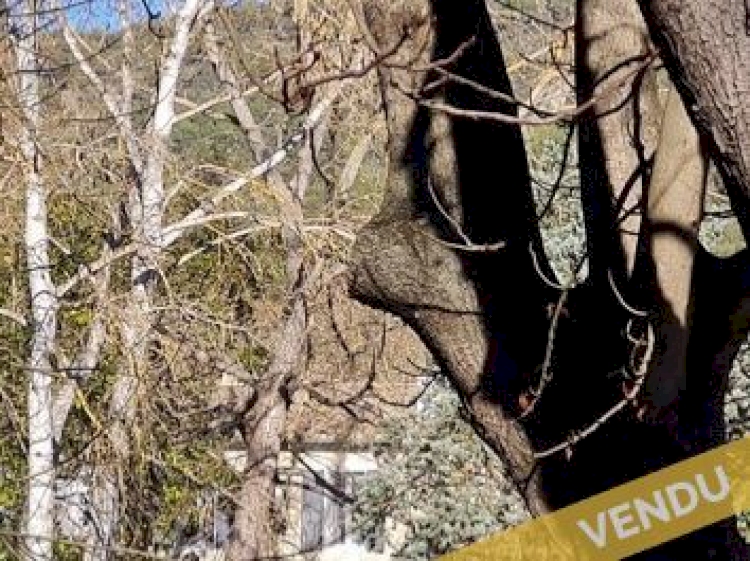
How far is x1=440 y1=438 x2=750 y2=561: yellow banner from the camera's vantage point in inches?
148

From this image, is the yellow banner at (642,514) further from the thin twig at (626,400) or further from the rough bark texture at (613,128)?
the rough bark texture at (613,128)

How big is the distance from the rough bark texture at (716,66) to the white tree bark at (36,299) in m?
7.28

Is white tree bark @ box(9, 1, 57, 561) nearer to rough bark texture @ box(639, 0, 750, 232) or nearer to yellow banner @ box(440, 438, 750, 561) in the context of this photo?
yellow banner @ box(440, 438, 750, 561)

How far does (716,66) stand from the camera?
2.39 m

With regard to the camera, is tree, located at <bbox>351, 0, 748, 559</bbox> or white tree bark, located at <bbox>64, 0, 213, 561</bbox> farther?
white tree bark, located at <bbox>64, 0, 213, 561</bbox>

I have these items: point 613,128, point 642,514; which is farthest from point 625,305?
point 642,514

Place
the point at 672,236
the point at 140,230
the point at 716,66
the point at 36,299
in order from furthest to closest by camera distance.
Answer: the point at 140,230
the point at 36,299
the point at 672,236
the point at 716,66

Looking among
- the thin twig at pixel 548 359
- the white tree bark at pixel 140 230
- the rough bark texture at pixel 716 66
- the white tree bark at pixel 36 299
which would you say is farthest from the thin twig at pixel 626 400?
the white tree bark at pixel 140 230

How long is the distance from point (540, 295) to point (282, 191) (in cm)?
787

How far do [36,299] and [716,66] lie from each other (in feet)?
28.1

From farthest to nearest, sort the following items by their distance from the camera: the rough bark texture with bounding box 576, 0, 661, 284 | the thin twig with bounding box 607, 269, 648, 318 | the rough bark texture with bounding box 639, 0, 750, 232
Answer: the rough bark texture with bounding box 576, 0, 661, 284 < the thin twig with bounding box 607, 269, 648, 318 < the rough bark texture with bounding box 639, 0, 750, 232

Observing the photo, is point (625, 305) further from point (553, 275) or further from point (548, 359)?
point (553, 275)

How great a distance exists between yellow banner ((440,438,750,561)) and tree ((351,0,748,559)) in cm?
6

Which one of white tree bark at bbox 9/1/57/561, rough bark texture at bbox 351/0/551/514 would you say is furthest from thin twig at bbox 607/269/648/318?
white tree bark at bbox 9/1/57/561
